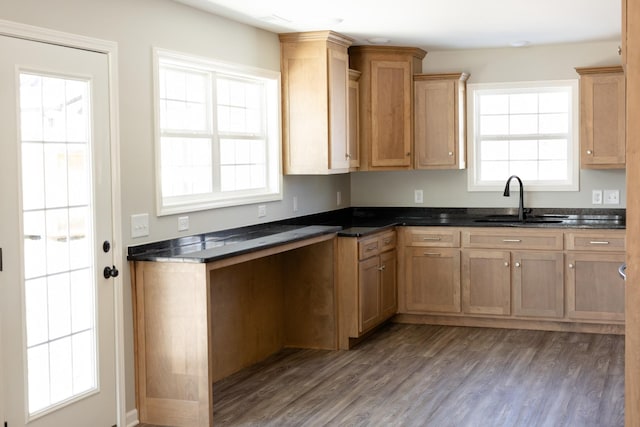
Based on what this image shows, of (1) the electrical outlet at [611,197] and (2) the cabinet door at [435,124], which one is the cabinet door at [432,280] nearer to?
(2) the cabinet door at [435,124]

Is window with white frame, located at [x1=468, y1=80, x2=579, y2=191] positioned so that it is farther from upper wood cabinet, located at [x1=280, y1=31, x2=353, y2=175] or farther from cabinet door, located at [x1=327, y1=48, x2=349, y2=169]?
upper wood cabinet, located at [x1=280, y1=31, x2=353, y2=175]

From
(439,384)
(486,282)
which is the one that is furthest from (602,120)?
(439,384)

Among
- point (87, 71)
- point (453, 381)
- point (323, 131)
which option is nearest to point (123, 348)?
point (87, 71)

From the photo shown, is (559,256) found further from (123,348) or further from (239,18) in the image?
(123,348)

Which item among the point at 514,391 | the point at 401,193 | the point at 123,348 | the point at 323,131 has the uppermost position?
the point at 323,131

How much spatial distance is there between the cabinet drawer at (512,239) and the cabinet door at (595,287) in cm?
18

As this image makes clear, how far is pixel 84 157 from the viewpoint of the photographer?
4055mm

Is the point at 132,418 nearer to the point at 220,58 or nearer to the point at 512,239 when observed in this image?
the point at 220,58

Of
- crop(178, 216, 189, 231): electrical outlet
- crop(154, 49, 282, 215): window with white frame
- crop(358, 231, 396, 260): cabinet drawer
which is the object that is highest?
crop(154, 49, 282, 215): window with white frame

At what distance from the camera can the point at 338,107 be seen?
247 inches

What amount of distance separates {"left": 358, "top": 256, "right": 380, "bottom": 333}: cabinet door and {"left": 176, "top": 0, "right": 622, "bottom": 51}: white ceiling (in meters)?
1.73

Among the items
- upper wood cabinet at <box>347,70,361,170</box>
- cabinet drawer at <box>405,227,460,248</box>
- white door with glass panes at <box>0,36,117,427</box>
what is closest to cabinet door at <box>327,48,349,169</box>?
upper wood cabinet at <box>347,70,361,170</box>

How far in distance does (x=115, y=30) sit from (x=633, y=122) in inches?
109

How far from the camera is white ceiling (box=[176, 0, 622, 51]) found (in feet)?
16.6
